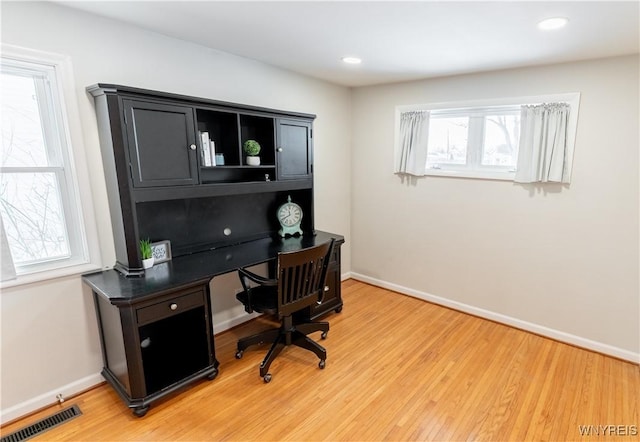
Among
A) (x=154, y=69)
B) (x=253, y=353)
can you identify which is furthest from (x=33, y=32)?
(x=253, y=353)

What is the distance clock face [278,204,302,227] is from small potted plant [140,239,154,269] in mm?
1193

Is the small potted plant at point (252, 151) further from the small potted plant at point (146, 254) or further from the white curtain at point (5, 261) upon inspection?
the white curtain at point (5, 261)

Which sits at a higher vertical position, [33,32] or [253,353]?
[33,32]

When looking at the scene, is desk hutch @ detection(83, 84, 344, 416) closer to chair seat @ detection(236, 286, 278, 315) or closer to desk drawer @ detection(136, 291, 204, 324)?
desk drawer @ detection(136, 291, 204, 324)

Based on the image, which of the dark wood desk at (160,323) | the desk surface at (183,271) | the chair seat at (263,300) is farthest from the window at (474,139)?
the chair seat at (263,300)

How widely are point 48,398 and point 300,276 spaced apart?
68.1 inches

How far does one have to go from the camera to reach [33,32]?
184cm

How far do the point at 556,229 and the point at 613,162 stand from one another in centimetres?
62

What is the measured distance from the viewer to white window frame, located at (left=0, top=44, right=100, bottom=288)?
1.90m

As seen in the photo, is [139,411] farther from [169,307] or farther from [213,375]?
[169,307]

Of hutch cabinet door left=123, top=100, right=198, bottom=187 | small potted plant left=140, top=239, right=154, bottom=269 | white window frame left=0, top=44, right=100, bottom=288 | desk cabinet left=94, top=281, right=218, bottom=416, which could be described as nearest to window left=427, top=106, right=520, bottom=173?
hutch cabinet door left=123, top=100, right=198, bottom=187

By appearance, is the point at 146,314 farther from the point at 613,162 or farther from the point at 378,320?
the point at 613,162

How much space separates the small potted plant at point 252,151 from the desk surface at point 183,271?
2.34 feet

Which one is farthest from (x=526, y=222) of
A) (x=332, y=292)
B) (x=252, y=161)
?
(x=252, y=161)
